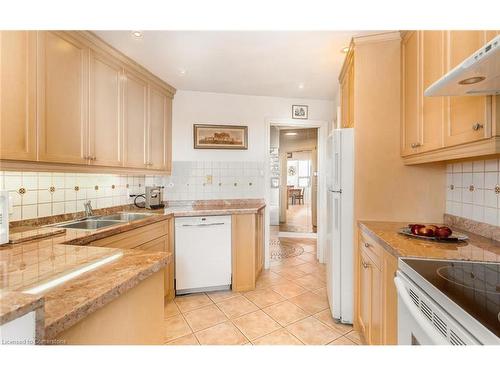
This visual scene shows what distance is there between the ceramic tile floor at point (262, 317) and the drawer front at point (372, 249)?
716mm

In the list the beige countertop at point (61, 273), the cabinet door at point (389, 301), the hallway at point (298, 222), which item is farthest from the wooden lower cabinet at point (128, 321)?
the hallway at point (298, 222)

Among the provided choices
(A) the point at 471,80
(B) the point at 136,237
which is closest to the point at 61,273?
(B) the point at 136,237

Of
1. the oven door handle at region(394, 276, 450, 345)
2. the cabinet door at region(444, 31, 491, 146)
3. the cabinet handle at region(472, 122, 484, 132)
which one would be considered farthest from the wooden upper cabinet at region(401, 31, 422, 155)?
the oven door handle at region(394, 276, 450, 345)

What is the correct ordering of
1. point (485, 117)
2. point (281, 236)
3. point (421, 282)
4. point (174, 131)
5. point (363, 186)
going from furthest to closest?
point (281, 236), point (174, 131), point (363, 186), point (485, 117), point (421, 282)

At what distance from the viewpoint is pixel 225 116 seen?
3135 mm

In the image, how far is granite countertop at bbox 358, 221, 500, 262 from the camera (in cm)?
110

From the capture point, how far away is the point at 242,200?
10.4 ft

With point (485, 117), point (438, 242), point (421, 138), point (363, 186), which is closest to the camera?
point (485, 117)

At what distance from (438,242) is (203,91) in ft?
9.28

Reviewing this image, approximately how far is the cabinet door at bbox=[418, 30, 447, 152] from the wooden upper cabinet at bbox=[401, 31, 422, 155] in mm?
53

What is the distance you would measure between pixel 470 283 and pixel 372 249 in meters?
0.66

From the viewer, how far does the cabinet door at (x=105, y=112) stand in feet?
6.05
